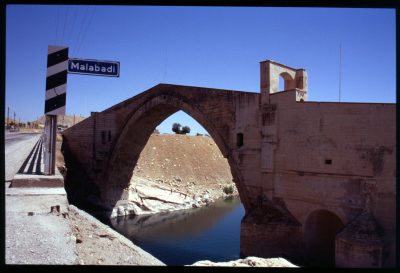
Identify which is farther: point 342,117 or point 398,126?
point 342,117

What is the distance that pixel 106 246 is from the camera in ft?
18.8

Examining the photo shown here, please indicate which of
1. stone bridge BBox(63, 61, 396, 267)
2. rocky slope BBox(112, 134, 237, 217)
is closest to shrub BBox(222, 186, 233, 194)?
rocky slope BBox(112, 134, 237, 217)

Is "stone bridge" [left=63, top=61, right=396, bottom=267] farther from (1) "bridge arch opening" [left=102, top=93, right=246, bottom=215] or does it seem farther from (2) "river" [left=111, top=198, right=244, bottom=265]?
(2) "river" [left=111, top=198, right=244, bottom=265]

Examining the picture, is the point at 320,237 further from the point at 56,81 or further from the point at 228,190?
the point at 228,190

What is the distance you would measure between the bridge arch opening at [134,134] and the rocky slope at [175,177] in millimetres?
871

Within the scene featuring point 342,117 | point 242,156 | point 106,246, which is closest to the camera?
point 106,246

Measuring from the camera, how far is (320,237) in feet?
38.2

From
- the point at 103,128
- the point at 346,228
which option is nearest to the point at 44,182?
the point at 346,228

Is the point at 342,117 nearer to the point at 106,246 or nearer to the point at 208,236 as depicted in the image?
the point at 106,246

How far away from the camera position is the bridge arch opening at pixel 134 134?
1719 centimetres

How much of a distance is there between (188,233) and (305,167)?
28.8 ft

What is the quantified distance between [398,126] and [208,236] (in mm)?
13469

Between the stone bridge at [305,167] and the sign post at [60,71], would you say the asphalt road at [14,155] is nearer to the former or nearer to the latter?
the sign post at [60,71]

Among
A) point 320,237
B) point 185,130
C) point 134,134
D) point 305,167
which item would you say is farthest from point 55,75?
point 185,130
